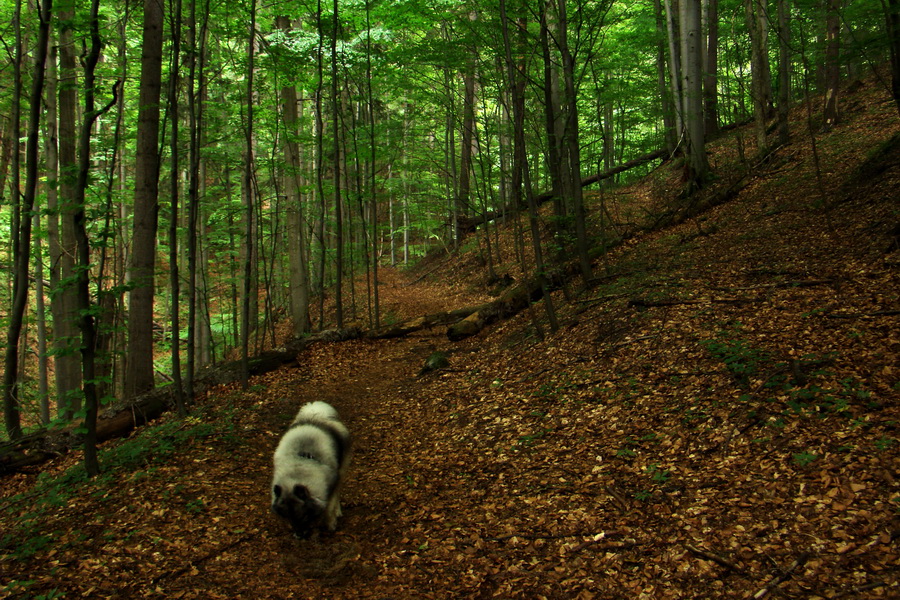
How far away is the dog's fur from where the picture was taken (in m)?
4.33

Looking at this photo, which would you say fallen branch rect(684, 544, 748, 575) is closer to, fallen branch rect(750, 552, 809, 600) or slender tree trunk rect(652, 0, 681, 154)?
fallen branch rect(750, 552, 809, 600)

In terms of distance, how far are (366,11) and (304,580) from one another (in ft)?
39.6

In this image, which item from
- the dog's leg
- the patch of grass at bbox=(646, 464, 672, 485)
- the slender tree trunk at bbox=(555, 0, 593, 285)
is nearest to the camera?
the patch of grass at bbox=(646, 464, 672, 485)

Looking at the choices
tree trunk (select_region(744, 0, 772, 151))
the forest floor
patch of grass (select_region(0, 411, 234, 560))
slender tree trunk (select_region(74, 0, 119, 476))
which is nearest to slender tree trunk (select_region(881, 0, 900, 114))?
the forest floor

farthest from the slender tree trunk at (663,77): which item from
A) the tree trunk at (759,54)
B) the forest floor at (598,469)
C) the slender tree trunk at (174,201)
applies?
the slender tree trunk at (174,201)

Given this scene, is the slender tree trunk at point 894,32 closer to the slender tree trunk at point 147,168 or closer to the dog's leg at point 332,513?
the dog's leg at point 332,513

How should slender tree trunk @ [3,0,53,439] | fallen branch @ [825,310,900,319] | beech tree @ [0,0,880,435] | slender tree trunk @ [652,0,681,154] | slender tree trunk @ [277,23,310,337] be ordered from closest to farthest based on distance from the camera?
1. fallen branch @ [825,310,900,319]
2. slender tree trunk @ [3,0,53,439]
3. beech tree @ [0,0,880,435]
4. slender tree trunk @ [277,23,310,337]
5. slender tree trunk @ [652,0,681,154]

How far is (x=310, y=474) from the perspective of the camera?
451 cm

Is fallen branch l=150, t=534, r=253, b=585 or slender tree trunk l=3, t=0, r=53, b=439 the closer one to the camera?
fallen branch l=150, t=534, r=253, b=585

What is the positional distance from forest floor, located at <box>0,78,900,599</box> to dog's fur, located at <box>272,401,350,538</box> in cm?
28

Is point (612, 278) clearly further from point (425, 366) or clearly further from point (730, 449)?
point (730, 449)

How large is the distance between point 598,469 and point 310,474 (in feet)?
9.05

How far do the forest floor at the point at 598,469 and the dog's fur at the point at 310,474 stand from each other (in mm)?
278

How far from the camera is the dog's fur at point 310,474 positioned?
4.33 metres
